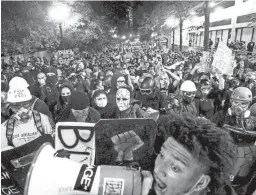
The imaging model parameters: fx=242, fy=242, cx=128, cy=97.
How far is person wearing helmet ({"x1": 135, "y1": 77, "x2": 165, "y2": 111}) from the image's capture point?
4.52 metres

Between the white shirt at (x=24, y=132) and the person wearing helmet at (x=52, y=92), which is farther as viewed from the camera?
the person wearing helmet at (x=52, y=92)

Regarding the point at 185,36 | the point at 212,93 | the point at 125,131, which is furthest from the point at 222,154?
the point at 185,36

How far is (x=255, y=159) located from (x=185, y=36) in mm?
43365

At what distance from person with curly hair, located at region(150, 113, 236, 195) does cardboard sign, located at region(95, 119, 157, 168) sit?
292 millimetres

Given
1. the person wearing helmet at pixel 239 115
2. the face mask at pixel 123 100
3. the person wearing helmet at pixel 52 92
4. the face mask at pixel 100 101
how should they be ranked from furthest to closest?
the person wearing helmet at pixel 52 92 < the face mask at pixel 100 101 < the face mask at pixel 123 100 < the person wearing helmet at pixel 239 115

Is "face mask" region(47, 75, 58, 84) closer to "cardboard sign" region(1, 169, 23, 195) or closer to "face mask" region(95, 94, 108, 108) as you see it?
"face mask" region(95, 94, 108, 108)

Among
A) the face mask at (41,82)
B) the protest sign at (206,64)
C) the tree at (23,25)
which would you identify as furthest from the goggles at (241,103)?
the tree at (23,25)

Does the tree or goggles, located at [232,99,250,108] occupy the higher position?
the tree

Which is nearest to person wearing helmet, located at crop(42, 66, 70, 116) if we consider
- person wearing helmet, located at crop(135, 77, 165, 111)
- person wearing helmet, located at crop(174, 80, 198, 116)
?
person wearing helmet, located at crop(135, 77, 165, 111)

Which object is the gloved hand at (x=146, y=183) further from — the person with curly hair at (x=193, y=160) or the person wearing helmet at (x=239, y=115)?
the person wearing helmet at (x=239, y=115)

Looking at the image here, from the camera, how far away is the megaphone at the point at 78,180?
1188 mm

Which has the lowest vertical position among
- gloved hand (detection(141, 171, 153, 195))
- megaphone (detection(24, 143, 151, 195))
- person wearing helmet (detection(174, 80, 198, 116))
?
person wearing helmet (detection(174, 80, 198, 116))

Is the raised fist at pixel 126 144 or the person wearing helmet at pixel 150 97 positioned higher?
the raised fist at pixel 126 144

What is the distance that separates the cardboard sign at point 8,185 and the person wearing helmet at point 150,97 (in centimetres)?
273
